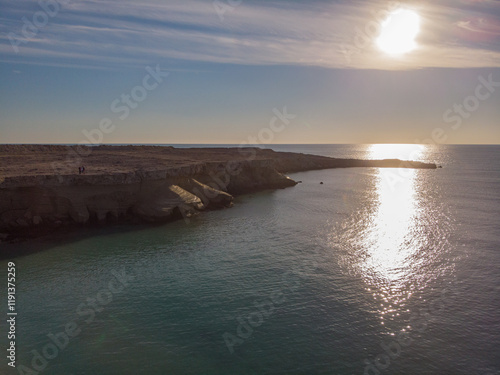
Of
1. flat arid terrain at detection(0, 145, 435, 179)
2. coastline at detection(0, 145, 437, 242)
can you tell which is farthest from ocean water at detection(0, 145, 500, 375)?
flat arid terrain at detection(0, 145, 435, 179)

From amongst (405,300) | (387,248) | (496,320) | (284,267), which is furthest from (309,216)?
(496,320)

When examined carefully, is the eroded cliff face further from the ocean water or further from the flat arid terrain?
the flat arid terrain

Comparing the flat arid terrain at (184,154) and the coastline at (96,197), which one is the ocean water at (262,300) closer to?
the coastline at (96,197)

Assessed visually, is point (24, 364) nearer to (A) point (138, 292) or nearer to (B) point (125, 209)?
(A) point (138, 292)

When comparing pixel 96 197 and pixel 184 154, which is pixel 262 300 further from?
pixel 184 154

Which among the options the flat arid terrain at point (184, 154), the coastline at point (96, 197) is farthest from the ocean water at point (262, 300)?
the flat arid terrain at point (184, 154)
